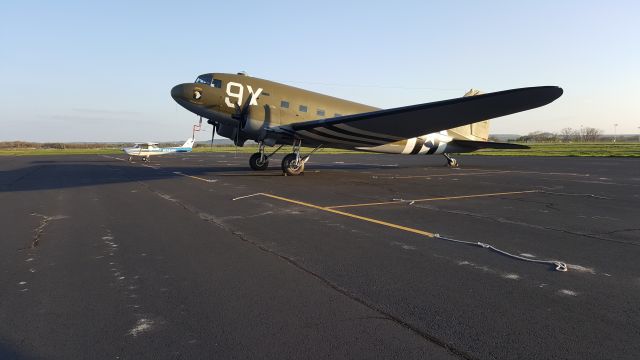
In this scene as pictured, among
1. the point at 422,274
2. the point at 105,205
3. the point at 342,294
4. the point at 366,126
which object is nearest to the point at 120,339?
the point at 342,294

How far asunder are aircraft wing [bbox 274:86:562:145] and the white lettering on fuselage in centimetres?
172

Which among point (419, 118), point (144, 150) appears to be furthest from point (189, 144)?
point (419, 118)

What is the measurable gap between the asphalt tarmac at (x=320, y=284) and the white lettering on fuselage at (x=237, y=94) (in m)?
9.11

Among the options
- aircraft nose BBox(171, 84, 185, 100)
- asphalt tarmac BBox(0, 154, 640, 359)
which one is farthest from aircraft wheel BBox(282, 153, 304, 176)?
asphalt tarmac BBox(0, 154, 640, 359)

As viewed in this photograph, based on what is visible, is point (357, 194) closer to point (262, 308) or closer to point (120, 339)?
point (262, 308)

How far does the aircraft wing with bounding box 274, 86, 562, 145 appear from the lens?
12.2 metres

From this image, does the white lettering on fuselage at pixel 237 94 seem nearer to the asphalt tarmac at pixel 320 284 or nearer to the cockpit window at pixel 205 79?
the cockpit window at pixel 205 79

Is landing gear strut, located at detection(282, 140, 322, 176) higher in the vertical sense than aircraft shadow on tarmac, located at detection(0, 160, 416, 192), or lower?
higher

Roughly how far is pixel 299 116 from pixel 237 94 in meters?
2.92

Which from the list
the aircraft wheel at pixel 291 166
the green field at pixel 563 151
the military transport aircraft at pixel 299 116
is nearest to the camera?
the military transport aircraft at pixel 299 116

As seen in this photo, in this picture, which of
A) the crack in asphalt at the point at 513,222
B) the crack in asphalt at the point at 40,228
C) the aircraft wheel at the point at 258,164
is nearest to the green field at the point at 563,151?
the aircraft wheel at the point at 258,164

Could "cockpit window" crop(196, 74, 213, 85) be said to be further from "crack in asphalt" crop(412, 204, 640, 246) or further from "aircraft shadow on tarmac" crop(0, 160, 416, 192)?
"crack in asphalt" crop(412, 204, 640, 246)

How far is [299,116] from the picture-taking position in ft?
60.4

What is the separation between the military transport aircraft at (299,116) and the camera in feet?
48.8
